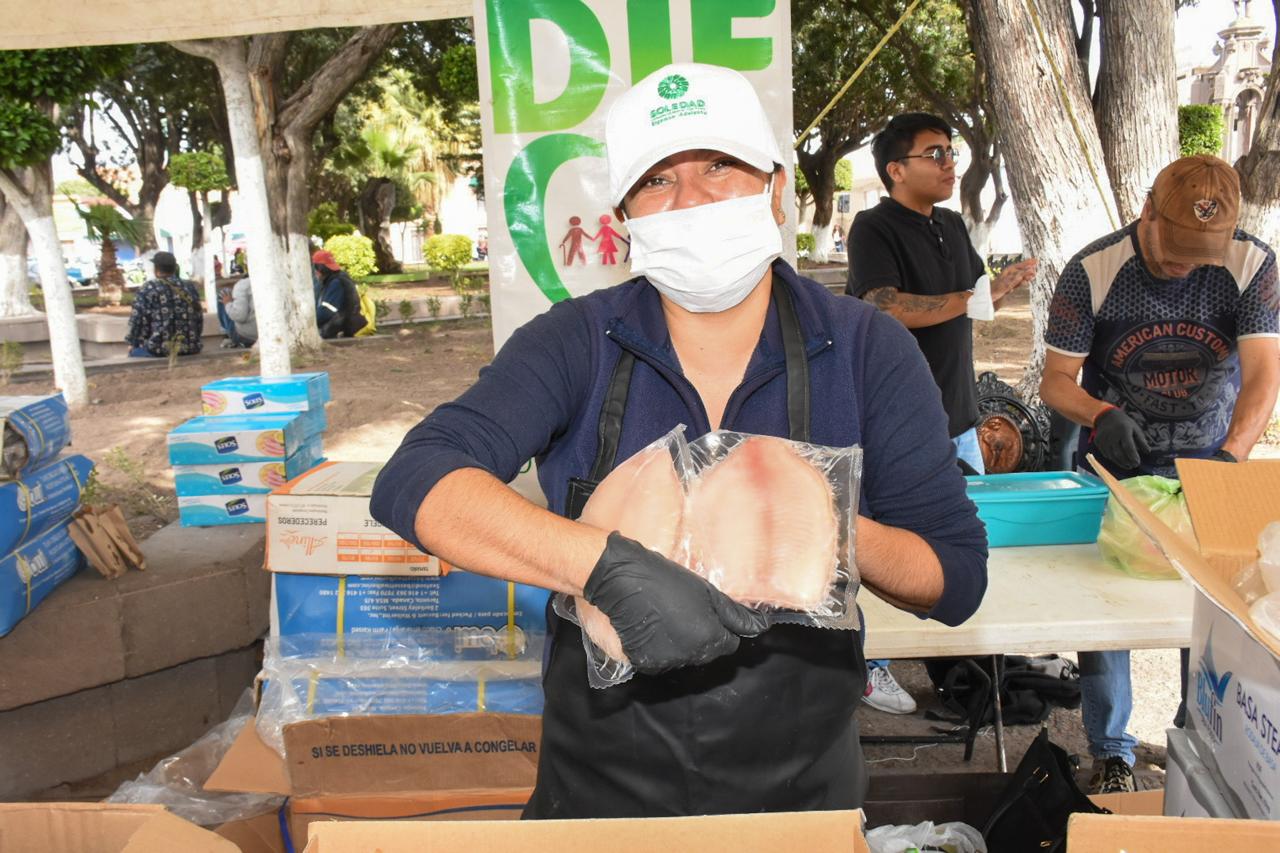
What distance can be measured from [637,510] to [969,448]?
315cm

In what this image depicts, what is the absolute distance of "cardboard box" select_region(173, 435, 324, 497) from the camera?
3.79 meters

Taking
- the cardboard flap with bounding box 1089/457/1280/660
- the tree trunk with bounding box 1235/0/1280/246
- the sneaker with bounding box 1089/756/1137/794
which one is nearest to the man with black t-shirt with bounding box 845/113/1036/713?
the sneaker with bounding box 1089/756/1137/794

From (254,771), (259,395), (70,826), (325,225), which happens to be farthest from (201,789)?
(325,225)

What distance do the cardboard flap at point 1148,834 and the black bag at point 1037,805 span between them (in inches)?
41.8

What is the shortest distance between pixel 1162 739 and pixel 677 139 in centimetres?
351

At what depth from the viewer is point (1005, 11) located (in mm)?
6254

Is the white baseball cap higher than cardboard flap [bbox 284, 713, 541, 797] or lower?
higher

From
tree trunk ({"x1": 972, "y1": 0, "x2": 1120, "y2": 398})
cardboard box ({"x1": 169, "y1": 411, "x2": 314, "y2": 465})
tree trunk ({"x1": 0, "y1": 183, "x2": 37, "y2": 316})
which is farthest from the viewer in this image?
tree trunk ({"x1": 0, "y1": 183, "x2": 37, "y2": 316})

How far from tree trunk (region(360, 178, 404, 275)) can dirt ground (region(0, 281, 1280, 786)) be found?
16180 mm

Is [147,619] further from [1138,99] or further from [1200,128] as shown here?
[1200,128]

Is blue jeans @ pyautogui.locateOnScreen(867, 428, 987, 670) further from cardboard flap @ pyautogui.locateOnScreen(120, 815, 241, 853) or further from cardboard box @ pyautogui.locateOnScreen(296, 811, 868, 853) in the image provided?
cardboard flap @ pyautogui.locateOnScreen(120, 815, 241, 853)

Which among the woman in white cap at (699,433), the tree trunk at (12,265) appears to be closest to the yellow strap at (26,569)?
the woman in white cap at (699,433)

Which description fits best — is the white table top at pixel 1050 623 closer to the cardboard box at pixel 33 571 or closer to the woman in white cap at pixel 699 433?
the woman in white cap at pixel 699 433

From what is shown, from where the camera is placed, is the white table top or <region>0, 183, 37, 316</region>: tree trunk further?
<region>0, 183, 37, 316</region>: tree trunk
